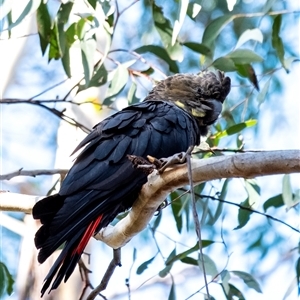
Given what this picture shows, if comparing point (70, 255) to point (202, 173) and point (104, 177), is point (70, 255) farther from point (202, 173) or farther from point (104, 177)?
point (202, 173)

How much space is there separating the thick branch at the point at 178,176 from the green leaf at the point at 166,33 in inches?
33.4

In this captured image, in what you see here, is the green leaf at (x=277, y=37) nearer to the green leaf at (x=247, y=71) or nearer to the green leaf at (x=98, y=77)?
the green leaf at (x=247, y=71)

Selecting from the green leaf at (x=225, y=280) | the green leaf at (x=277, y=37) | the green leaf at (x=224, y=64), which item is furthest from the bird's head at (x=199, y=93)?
the green leaf at (x=225, y=280)

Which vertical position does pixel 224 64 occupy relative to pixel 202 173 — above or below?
above

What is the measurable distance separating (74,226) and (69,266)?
0.10 metres

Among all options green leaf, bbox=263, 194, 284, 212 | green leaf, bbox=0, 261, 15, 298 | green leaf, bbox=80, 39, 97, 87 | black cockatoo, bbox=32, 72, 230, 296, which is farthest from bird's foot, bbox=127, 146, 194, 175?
green leaf, bbox=263, 194, 284, 212

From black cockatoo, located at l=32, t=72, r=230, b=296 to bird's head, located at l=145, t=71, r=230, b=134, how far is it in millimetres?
111

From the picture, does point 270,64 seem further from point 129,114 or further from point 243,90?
point 129,114

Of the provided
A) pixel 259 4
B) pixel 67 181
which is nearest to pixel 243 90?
pixel 259 4

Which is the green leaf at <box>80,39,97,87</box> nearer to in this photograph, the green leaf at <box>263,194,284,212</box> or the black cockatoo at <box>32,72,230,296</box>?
the black cockatoo at <box>32,72,230,296</box>

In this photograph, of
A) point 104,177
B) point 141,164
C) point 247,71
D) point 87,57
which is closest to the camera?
point 141,164

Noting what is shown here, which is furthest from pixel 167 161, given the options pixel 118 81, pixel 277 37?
pixel 277 37

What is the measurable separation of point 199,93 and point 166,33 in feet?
0.88

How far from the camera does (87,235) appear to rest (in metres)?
1.86
